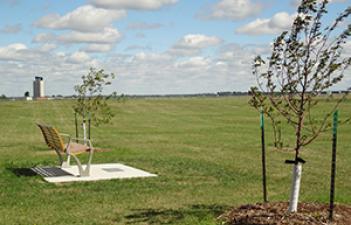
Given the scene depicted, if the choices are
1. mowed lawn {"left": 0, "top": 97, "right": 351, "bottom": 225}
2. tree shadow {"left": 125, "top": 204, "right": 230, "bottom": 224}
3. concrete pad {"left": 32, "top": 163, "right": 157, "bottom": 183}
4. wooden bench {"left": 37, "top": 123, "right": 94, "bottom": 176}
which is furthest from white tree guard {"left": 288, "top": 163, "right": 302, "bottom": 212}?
wooden bench {"left": 37, "top": 123, "right": 94, "bottom": 176}

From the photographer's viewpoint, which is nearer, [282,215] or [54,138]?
[282,215]

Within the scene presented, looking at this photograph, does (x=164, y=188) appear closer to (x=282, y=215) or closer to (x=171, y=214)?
(x=171, y=214)

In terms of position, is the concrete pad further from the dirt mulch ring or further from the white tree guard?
the white tree guard

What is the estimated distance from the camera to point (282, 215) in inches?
271

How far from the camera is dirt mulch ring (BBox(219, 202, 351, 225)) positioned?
6703 mm

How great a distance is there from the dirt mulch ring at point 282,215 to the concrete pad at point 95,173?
4.07 m

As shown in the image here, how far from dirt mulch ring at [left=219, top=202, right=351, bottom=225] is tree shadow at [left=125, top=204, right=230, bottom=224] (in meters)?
0.42

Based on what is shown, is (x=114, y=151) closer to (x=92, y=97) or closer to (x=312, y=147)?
(x=92, y=97)

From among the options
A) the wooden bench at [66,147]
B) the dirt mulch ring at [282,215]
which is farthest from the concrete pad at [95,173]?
the dirt mulch ring at [282,215]

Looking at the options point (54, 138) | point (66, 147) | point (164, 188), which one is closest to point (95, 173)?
point (66, 147)

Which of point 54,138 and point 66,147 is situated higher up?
point 54,138

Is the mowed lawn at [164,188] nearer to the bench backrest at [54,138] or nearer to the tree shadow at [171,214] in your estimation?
the tree shadow at [171,214]

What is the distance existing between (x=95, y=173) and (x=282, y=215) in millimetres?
5539

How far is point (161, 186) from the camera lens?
1001 centimetres
